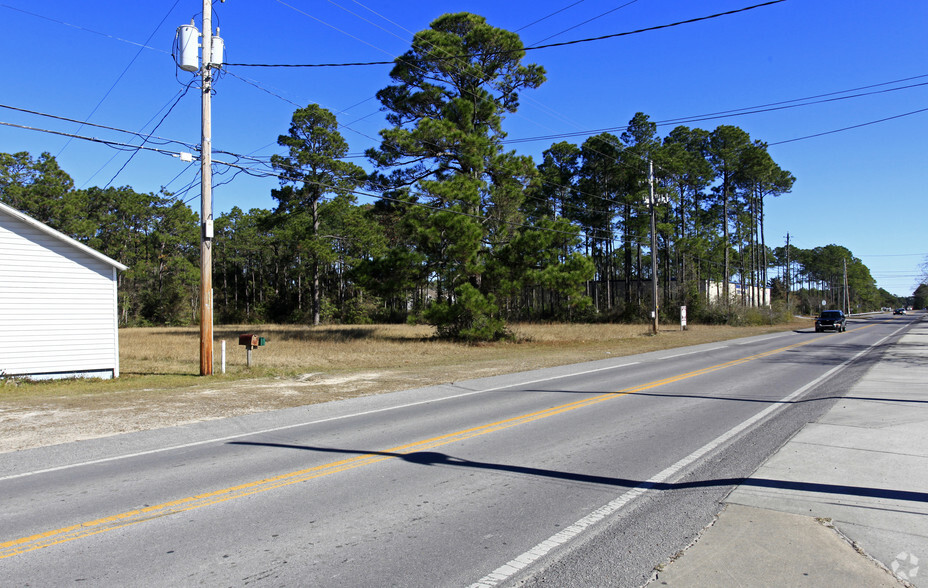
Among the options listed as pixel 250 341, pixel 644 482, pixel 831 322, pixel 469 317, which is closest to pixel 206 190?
pixel 250 341

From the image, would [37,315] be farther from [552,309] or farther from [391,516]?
[552,309]

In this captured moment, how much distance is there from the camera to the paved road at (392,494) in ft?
13.3

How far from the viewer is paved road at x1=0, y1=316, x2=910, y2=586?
405cm

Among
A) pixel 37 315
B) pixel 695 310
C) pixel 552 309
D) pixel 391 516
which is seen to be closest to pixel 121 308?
pixel 552 309

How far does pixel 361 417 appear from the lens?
32.8 feet

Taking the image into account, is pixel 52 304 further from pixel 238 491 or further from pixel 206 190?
pixel 238 491

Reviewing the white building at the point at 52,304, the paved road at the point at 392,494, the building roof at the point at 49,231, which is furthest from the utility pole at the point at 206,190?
the paved road at the point at 392,494

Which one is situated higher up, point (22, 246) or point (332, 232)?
point (332, 232)

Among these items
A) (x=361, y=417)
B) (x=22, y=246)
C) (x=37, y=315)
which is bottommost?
(x=361, y=417)

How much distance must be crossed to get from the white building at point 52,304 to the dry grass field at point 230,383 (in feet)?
2.71

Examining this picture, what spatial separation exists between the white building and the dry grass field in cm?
83

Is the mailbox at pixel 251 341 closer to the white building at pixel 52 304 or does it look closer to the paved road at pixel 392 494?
the white building at pixel 52 304

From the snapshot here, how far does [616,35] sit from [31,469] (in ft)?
46.8

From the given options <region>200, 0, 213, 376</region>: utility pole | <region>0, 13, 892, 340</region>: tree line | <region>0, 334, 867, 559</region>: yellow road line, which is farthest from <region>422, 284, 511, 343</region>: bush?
<region>0, 334, 867, 559</region>: yellow road line
